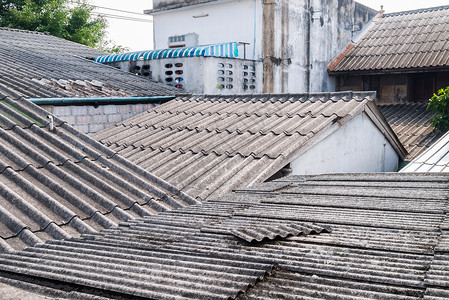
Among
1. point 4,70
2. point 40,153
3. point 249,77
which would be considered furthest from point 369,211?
point 249,77

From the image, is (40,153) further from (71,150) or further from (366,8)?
(366,8)

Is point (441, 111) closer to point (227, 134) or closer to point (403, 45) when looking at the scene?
point (403, 45)

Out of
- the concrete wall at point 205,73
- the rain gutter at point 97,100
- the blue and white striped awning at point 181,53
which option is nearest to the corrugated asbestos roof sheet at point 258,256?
the rain gutter at point 97,100

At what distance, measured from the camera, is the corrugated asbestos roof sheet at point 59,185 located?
439 centimetres

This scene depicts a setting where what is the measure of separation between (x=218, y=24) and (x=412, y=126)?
7660 mm

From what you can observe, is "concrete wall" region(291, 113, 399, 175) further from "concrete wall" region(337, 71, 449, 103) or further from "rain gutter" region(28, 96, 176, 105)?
"concrete wall" region(337, 71, 449, 103)

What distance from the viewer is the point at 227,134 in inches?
355

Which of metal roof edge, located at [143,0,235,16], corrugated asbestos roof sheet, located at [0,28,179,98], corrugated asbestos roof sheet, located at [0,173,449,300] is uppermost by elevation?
metal roof edge, located at [143,0,235,16]

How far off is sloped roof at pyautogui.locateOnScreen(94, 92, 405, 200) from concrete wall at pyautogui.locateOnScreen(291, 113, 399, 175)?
0.23 metres

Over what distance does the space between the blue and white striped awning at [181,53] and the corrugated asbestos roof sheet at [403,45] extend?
5196 mm

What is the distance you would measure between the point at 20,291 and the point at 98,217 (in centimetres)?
174

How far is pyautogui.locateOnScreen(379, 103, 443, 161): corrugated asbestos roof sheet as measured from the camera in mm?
12953

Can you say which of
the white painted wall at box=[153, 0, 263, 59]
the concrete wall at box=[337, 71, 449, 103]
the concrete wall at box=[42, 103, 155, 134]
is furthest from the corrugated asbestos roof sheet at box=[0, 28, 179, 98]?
the concrete wall at box=[337, 71, 449, 103]

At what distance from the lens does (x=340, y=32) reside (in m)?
18.8
